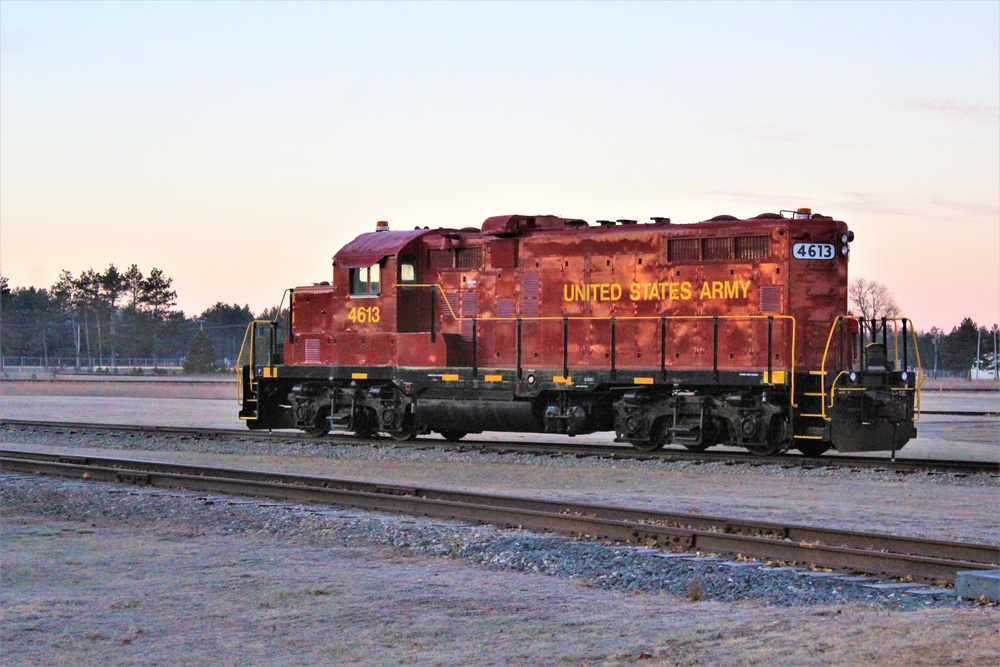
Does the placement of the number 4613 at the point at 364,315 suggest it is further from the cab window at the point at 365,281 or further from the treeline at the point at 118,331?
the treeline at the point at 118,331

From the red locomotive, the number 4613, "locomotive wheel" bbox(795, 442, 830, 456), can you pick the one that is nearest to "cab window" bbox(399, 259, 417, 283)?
the red locomotive

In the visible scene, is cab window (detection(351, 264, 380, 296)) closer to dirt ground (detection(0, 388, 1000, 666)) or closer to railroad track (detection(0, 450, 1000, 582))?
railroad track (detection(0, 450, 1000, 582))

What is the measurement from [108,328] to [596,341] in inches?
4236

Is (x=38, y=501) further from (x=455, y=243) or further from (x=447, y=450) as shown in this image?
(x=455, y=243)

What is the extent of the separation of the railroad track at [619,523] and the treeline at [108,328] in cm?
10074

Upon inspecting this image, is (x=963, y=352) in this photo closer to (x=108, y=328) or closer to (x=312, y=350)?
(x=108, y=328)

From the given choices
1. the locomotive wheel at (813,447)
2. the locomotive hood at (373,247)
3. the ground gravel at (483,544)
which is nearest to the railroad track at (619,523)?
the ground gravel at (483,544)

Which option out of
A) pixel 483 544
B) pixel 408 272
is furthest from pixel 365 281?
pixel 483 544

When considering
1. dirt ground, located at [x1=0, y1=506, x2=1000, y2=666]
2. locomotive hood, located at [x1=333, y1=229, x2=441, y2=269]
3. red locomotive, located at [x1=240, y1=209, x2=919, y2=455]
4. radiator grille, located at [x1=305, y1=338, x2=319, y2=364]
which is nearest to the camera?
dirt ground, located at [x1=0, y1=506, x2=1000, y2=666]

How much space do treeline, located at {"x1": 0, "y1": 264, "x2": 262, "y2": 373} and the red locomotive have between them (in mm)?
93687

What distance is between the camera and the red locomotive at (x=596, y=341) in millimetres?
18266

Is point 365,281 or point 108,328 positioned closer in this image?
point 365,281

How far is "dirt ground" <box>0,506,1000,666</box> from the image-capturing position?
6789 millimetres

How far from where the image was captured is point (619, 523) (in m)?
11.0
